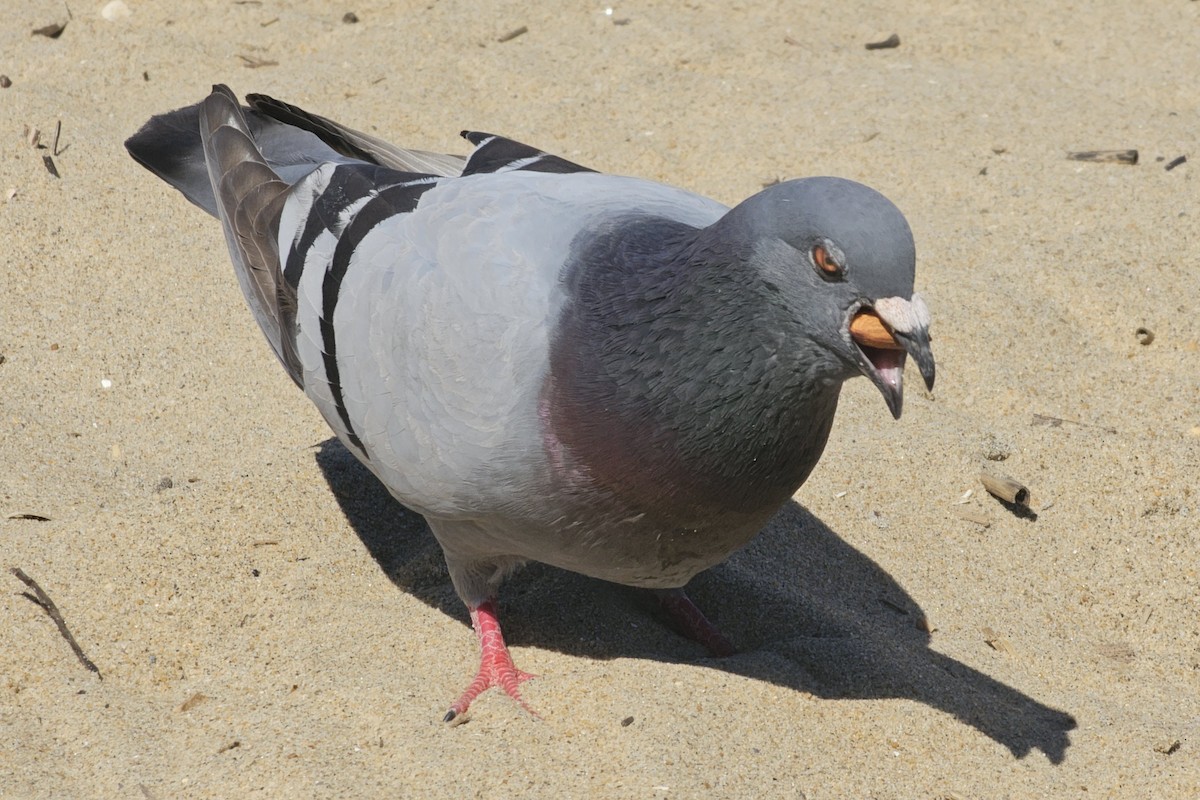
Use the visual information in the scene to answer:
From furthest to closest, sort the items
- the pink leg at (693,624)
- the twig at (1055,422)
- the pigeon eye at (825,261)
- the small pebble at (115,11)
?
the small pebble at (115,11) < the twig at (1055,422) < the pink leg at (693,624) < the pigeon eye at (825,261)

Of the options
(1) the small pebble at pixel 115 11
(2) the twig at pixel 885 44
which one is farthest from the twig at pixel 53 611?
(2) the twig at pixel 885 44

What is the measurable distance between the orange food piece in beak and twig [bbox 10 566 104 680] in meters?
2.27

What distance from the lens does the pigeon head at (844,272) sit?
2846 mm

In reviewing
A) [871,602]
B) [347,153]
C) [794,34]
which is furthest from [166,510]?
[794,34]

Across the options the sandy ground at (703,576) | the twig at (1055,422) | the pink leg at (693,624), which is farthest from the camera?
the twig at (1055,422)

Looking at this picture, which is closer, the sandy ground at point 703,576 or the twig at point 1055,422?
the sandy ground at point 703,576

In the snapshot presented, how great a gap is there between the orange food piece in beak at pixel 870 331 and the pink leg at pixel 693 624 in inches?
56.2

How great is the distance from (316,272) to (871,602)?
1985 millimetres

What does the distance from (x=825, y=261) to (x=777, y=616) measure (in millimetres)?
1616

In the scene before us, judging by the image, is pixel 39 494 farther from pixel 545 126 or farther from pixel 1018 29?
pixel 1018 29

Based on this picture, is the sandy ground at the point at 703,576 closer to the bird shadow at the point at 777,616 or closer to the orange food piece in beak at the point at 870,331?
the bird shadow at the point at 777,616

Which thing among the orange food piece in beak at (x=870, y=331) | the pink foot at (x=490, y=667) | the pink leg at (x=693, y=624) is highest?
the orange food piece in beak at (x=870, y=331)

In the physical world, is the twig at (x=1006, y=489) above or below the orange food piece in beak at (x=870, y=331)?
below

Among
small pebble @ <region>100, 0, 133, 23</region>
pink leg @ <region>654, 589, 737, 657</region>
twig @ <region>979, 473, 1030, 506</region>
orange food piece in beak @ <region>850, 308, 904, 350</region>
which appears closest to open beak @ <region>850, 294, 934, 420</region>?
orange food piece in beak @ <region>850, 308, 904, 350</region>
